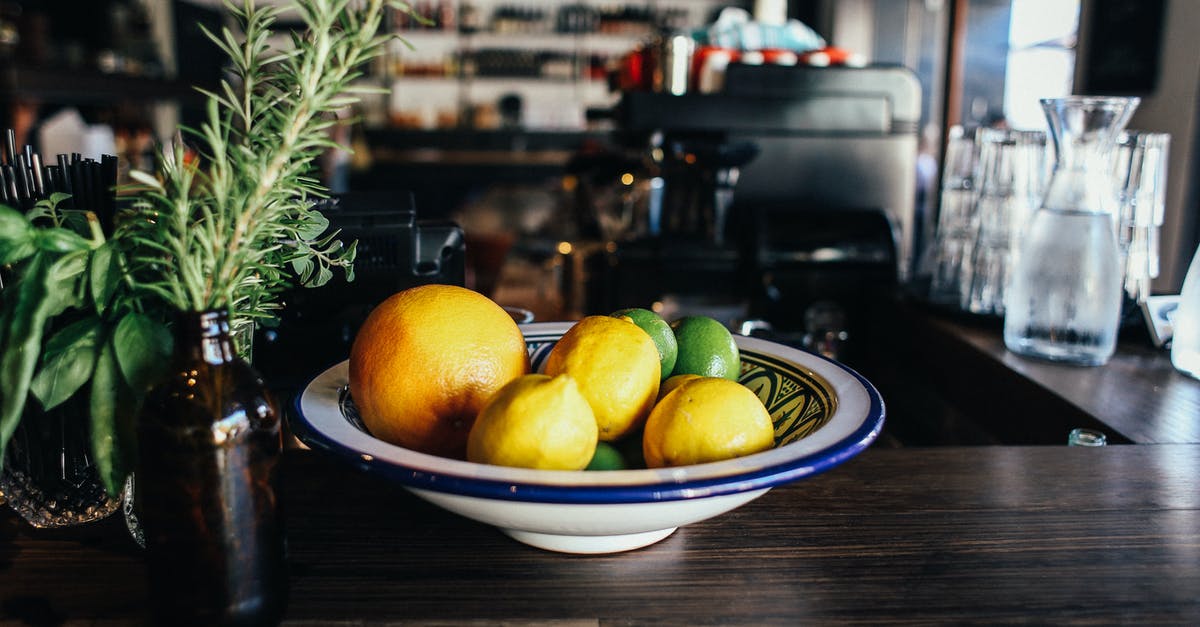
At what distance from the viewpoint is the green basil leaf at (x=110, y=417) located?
0.49 meters

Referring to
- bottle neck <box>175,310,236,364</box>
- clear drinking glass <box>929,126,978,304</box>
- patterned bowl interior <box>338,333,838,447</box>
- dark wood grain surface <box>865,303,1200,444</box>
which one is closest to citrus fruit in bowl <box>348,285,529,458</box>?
patterned bowl interior <box>338,333,838,447</box>

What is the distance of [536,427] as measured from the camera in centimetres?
51

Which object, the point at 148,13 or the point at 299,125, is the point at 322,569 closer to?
the point at 299,125

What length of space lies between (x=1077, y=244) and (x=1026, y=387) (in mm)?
203

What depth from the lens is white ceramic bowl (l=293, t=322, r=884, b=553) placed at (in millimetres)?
475

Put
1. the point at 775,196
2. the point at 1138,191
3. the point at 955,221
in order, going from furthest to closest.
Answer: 1. the point at 775,196
2. the point at 955,221
3. the point at 1138,191

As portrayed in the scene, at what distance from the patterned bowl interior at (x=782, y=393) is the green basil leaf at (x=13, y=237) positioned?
213 mm

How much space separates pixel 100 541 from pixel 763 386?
0.51 m

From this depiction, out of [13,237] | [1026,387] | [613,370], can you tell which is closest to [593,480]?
[613,370]

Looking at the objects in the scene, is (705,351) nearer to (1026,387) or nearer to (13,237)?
(13,237)

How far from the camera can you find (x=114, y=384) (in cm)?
49

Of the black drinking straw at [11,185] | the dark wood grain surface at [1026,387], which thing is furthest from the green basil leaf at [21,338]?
the dark wood grain surface at [1026,387]

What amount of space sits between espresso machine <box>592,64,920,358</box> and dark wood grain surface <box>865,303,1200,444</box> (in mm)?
163

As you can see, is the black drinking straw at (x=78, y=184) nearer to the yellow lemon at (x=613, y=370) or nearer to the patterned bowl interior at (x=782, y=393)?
the patterned bowl interior at (x=782, y=393)
